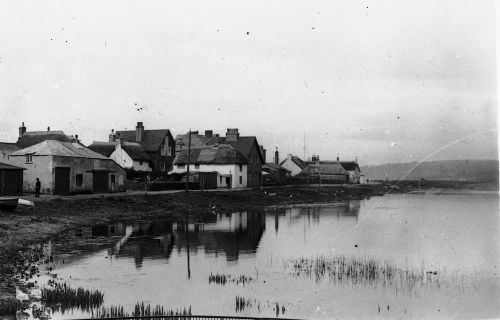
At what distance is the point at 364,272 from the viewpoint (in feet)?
76.6

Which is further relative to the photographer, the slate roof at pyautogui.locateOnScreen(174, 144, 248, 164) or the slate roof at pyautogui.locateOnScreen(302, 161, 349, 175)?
the slate roof at pyautogui.locateOnScreen(302, 161, 349, 175)

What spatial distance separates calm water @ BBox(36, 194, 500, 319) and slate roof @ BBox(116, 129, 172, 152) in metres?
34.4

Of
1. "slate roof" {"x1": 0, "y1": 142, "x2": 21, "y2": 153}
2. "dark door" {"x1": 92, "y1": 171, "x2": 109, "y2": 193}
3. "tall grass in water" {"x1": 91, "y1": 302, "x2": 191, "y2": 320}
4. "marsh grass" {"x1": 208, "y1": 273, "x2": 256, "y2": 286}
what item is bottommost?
"marsh grass" {"x1": 208, "y1": 273, "x2": 256, "y2": 286}

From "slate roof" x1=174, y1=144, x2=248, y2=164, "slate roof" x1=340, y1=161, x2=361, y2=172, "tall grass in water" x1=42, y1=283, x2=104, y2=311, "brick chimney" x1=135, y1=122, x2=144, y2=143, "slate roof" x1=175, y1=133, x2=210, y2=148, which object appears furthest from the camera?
"slate roof" x1=340, y1=161, x2=361, y2=172

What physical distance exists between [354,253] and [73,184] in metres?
30.5

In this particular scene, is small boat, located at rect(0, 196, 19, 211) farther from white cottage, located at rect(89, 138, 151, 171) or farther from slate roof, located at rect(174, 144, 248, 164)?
slate roof, located at rect(174, 144, 248, 164)

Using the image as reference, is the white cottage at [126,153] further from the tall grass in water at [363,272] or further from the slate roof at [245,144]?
the tall grass in water at [363,272]

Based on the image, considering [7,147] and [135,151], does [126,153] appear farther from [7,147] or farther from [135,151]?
[7,147]

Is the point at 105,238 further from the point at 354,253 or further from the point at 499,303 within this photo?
the point at 499,303

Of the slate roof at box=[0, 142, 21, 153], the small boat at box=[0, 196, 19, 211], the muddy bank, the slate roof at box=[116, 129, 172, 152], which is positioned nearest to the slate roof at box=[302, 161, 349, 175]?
the muddy bank

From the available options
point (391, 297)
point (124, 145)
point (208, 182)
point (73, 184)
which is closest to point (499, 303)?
point (391, 297)

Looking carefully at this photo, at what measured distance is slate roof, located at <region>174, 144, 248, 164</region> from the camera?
70688 mm

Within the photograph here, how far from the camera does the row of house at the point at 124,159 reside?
46781 millimetres

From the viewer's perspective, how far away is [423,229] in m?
39.8
